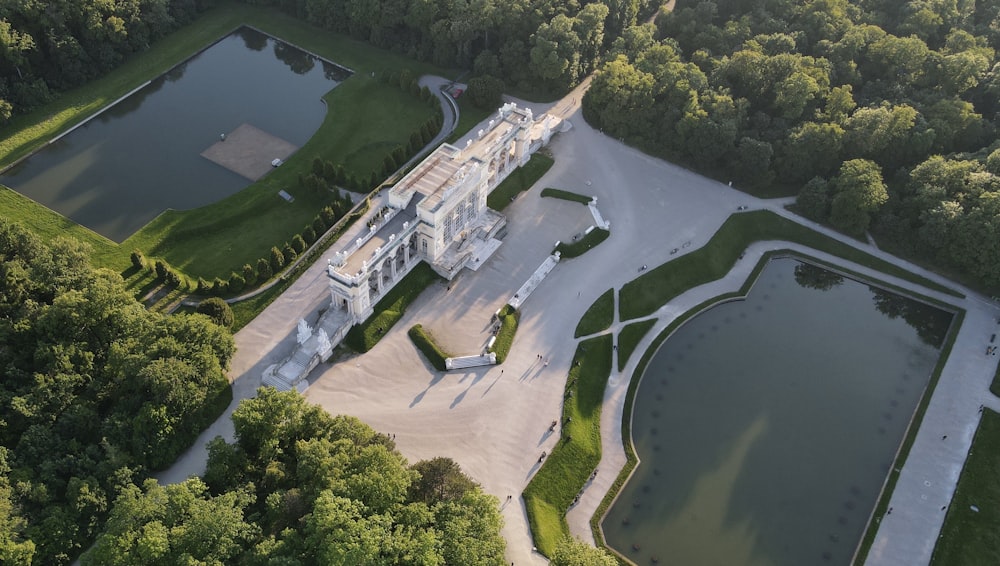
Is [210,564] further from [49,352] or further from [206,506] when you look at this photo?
[49,352]

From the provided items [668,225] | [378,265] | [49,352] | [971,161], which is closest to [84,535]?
[49,352]

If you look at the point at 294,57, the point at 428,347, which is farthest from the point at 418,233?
the point at 294,57

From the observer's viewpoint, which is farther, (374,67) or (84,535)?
(374,67)

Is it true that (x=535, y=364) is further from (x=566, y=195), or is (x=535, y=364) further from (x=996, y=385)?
(x=996, y=385)

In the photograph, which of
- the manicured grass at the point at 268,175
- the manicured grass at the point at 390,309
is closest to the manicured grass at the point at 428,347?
the manicured grass at the point at 390,309

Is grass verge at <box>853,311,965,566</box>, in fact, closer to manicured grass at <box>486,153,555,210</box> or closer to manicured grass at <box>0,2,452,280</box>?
manicured grass at <box>486,153,555,210</box>

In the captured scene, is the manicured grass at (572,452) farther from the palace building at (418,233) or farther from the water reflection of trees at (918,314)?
the water reflection of trees at (918,314)
